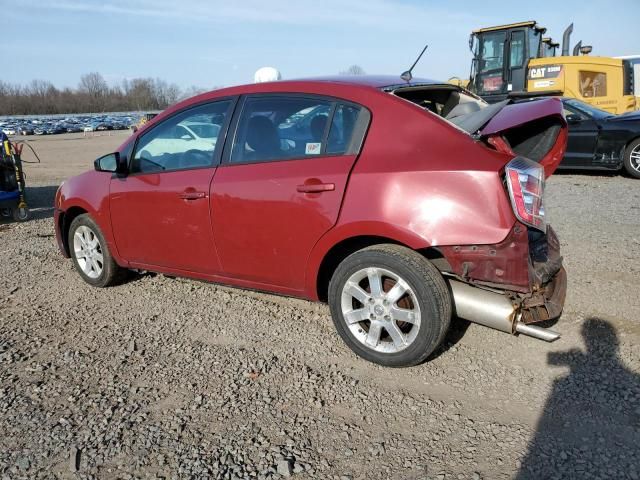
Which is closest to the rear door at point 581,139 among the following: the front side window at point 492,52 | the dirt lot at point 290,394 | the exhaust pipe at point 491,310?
the front side window at point 492,52

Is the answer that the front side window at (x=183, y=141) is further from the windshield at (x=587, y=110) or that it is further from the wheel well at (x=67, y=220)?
the windshield at (x=587, y=110)

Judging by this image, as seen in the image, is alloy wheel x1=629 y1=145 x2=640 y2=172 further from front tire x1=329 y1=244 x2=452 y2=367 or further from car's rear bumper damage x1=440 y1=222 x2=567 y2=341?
front tire x1=329 y1=244 x2=452 y2=367

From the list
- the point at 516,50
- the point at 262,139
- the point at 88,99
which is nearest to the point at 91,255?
the point at 262,139

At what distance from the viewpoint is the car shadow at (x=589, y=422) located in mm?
2312

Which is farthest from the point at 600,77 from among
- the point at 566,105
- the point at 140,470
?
the point at 140,470

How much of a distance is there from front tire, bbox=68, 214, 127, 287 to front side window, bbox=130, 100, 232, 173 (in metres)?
0.84

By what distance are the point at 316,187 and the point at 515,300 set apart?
1.36m

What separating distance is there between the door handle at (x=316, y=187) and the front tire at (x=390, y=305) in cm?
44

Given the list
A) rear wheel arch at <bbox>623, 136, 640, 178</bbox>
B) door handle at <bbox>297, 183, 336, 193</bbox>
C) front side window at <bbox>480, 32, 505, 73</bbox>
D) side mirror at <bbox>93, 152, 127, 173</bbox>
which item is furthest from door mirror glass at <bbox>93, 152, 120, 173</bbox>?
front side window at <bbox>480, 32, 505, 73</bbox>

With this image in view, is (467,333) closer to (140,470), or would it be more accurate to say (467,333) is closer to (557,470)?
(557,470)

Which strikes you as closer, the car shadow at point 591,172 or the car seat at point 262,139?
the car seat at point 262,139

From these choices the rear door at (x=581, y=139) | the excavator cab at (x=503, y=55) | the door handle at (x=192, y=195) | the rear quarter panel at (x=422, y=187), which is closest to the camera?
the rear quarter panel at (x=422, y=187)

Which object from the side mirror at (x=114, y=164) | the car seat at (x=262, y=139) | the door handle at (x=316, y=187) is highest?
the car seat at (x=262, y=139)

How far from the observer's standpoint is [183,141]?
4160 mm
